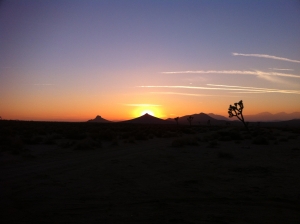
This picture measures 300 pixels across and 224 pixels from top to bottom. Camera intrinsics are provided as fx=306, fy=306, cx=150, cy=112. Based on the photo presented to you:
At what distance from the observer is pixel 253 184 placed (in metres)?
13.0

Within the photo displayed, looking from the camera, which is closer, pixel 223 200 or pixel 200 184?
pixel 223 200

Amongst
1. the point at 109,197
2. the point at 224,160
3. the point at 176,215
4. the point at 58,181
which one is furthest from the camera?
the point at 224,160

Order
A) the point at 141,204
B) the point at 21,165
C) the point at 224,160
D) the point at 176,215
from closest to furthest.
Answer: the point at 176,215 < the point at 141,204 < the point at 21,165 < the point at 224,160

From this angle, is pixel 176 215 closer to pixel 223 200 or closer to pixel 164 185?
pixel 223 200

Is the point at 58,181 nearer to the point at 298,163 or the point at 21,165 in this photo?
the point at 21,165

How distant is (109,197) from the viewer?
1080 cm

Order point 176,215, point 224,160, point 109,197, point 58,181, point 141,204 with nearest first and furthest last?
point 176,215 → point 141,204 → point 109,197 → point 58,181 → point 224,160

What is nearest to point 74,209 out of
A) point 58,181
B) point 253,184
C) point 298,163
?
point 58,181

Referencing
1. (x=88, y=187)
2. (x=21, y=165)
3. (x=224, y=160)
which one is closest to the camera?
(x=88, y=187)

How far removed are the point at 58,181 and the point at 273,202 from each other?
873 cm

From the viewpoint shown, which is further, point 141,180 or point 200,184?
point 141,180

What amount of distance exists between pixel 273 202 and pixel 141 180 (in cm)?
583

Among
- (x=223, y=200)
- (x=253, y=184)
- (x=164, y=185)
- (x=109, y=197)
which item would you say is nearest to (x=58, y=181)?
(x=109, y=197)

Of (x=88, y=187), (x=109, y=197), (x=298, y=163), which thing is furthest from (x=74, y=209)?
(x=298, y=163)
